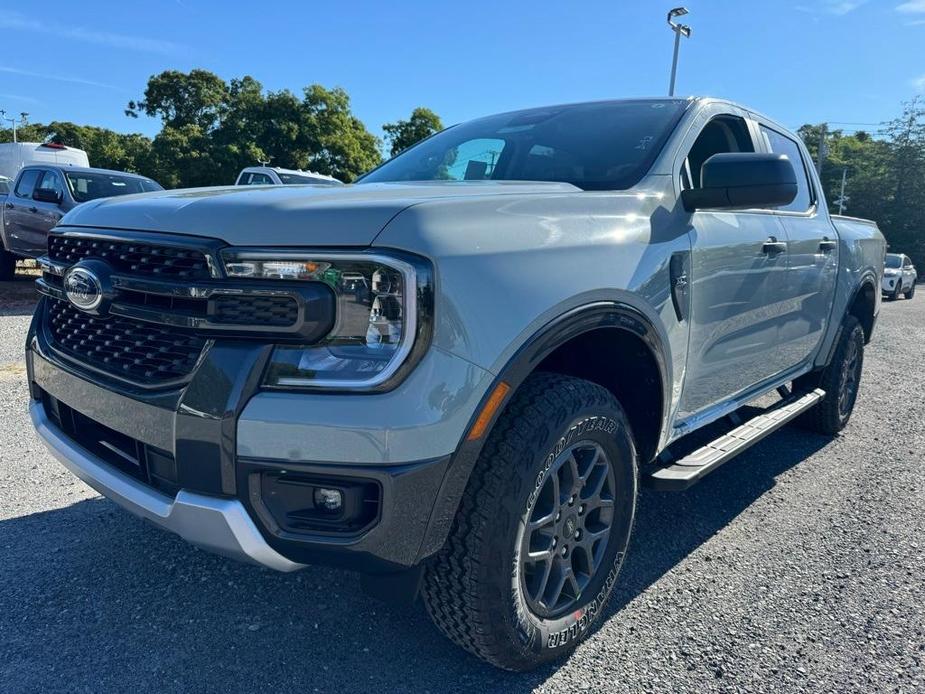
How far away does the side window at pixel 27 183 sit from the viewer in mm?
10211

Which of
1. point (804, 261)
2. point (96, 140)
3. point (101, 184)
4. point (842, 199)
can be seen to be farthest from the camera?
point (96, 140)

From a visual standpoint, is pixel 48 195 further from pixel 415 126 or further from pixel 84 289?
pixel 415 126

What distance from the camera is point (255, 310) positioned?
1.66 metres

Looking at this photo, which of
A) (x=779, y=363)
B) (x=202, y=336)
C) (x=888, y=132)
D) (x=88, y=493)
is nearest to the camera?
(x=202, y=336)

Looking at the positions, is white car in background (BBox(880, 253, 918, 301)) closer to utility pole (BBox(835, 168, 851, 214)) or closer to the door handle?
the door handle

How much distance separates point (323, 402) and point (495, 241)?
0.64 m

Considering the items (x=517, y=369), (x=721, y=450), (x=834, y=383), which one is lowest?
(x=834, y=383)

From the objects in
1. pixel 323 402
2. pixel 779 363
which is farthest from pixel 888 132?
pixel 323 402

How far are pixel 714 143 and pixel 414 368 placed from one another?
7.72ft

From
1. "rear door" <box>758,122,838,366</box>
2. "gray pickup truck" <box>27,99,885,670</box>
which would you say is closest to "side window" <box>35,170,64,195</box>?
"gray pickup truck" <box>27,99,885,670</box>

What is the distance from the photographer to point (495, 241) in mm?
1825

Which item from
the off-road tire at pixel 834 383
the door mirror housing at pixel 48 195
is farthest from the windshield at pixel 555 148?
the door mirror housing at pixel 48 195

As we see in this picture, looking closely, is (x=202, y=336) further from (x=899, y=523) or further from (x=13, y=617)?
(x=899, y=523)

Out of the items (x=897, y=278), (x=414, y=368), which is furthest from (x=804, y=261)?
(x=897, y=278)
